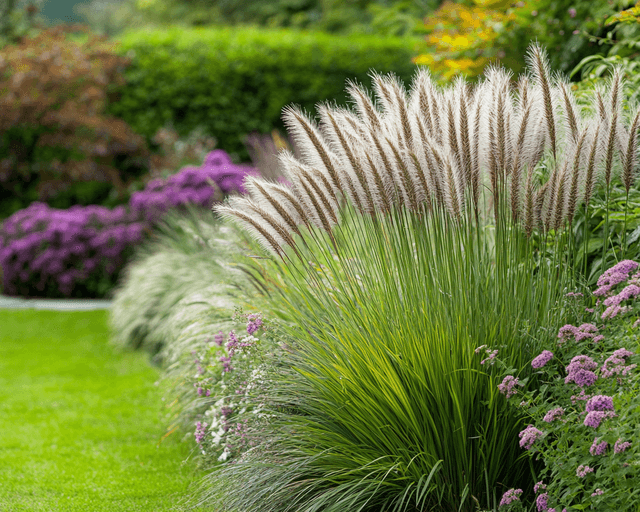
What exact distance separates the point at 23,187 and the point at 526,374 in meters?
10.9

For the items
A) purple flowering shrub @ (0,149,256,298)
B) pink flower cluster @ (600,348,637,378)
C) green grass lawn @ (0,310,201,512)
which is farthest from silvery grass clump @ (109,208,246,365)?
pink flower cluster @ (600,348,637,378)

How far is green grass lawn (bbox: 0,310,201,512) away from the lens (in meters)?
3.34

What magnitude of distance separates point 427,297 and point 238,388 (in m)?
1.01

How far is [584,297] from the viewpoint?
2.56 m

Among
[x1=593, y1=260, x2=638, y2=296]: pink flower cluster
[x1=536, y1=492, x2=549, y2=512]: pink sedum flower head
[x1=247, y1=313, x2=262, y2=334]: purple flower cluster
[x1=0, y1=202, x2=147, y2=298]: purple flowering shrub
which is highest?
[x1=593, y1=260, x2=638, y2=296]: pink flower cluster

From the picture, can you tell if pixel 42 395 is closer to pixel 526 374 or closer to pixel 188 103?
pixel 526 374

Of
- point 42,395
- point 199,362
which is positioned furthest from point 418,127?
point 42,395

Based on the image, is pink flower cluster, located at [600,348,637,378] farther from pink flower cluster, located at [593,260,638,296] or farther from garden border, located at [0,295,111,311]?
garden border, located at [0,295,111,311]

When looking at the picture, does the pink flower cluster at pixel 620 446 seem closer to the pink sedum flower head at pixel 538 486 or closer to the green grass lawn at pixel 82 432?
the pink sedum flower head at pixel 538 486

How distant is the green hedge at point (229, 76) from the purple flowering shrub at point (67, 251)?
2.66 meters

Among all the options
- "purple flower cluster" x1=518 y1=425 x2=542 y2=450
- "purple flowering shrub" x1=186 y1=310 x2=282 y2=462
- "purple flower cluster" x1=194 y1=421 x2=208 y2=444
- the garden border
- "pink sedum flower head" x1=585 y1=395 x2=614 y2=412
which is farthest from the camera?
the garden border

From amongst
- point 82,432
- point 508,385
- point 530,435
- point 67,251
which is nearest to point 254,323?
point 508,385

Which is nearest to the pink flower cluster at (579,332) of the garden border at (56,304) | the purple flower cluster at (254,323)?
the purple flower cluster at (254,323)

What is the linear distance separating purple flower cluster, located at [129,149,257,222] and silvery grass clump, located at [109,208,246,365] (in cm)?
67
